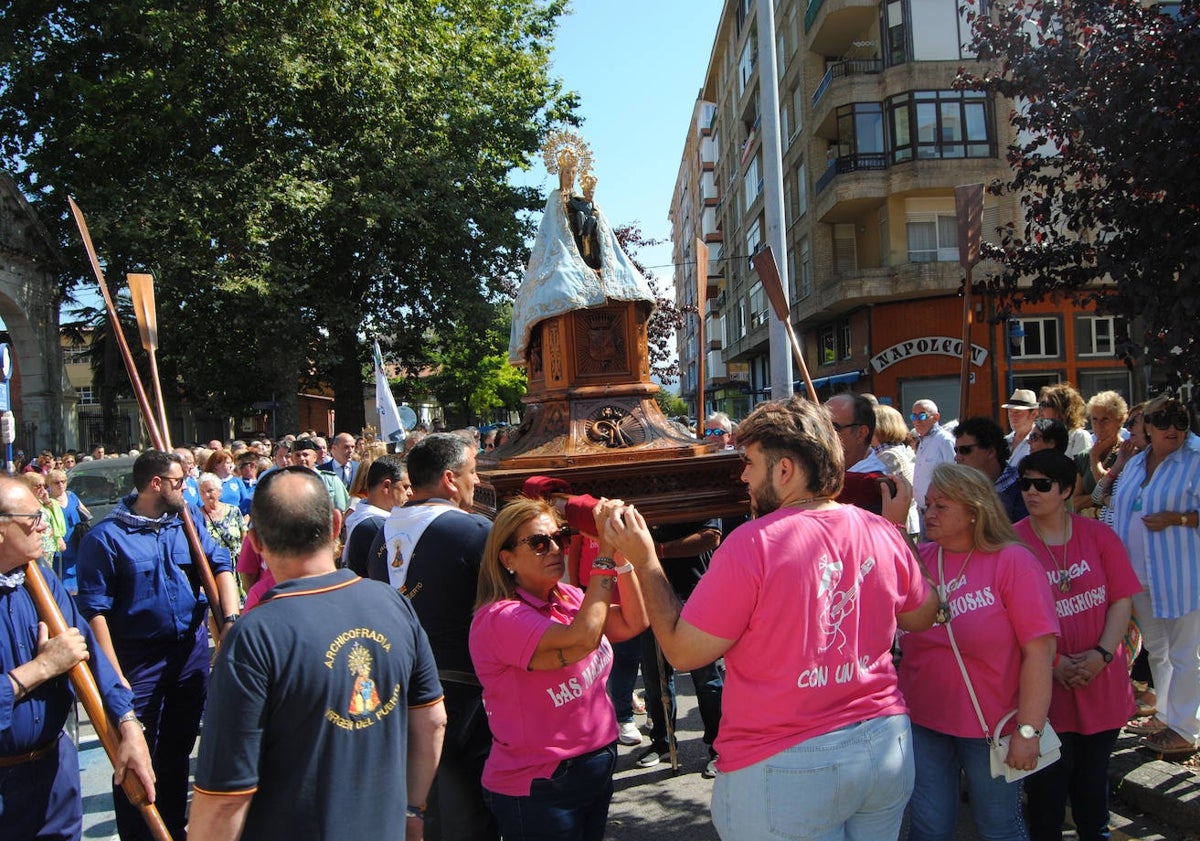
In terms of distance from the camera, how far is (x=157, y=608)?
407 centimetres

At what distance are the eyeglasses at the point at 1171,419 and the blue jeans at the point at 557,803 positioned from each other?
12.3 feet

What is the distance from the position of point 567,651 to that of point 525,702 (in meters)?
0.23

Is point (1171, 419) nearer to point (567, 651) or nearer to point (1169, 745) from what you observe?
point (1169, 745)

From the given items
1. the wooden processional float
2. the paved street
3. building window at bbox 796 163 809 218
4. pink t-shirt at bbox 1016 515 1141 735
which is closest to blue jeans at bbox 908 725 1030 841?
pink t-shirt at bbox 1016 515 1141 735

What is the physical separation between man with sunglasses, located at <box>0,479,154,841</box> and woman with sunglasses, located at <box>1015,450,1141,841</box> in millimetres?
3220

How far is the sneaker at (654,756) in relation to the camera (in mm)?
5133

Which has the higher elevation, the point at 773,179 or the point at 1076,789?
the point at 773,179

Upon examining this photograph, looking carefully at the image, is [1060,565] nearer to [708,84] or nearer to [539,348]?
[539,348]

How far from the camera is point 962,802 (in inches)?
178

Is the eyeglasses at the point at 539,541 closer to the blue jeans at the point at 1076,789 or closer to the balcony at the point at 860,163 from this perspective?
the blue jeans at the point at 1076,789

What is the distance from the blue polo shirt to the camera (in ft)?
12.9

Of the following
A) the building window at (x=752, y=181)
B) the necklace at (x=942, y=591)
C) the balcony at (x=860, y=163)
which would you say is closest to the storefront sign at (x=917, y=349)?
the balcony at (x=860, y=163)

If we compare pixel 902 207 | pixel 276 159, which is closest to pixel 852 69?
pixel 902 207

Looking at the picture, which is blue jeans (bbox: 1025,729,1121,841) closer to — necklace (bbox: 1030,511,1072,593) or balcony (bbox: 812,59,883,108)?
necklace (bbox: 1030,511,1072,593)
